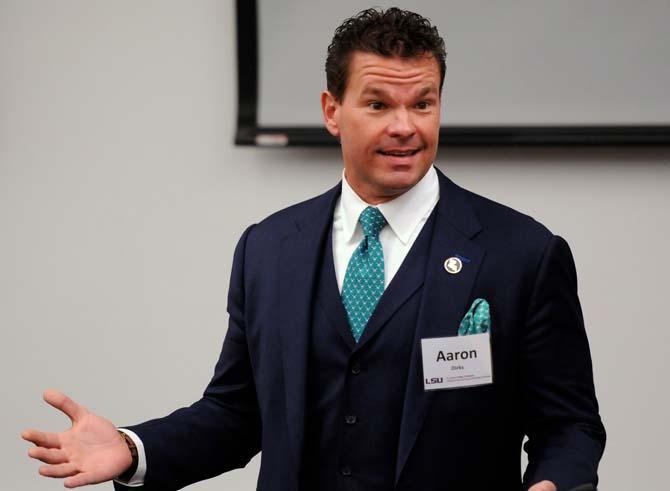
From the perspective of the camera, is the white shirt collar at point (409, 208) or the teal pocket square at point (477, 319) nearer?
the teal pocket square at point (477, 319)

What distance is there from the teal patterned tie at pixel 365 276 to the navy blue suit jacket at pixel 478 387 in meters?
0.04

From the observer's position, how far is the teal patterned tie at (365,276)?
1.99m

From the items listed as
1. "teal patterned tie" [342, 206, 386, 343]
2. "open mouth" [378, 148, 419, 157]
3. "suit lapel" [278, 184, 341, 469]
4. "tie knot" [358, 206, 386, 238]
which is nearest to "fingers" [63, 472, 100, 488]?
"suit lapel" [278, 184, 341, 469]

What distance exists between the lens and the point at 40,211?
3.49 meters

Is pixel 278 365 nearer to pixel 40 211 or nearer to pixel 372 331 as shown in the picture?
pixel 372 331

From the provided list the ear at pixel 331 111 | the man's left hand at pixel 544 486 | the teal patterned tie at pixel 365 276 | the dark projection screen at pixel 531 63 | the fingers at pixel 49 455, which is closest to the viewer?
the man's left hand at pixel 544 486

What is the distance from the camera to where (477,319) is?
1938 mm

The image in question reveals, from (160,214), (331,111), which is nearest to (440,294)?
(331,111)

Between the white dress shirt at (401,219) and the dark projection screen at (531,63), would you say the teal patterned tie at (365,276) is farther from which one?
the dark projection screen at (531,63)

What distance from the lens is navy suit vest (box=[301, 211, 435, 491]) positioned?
6.39 feet

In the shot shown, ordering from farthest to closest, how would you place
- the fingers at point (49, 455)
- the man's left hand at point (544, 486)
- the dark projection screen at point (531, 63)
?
1. the dark projection screen at point (531, 63)
2. the fingers at point (49, 455)
3. the man's left hand at point (544, 486)

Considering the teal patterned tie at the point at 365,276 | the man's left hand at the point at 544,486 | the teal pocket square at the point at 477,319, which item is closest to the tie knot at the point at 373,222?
the teal patterned tie at the point at 365,276

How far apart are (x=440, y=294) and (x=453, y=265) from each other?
0.17ft

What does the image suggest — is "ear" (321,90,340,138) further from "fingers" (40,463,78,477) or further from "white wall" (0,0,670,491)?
"white wall" (0,0,670,491)
